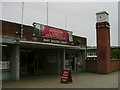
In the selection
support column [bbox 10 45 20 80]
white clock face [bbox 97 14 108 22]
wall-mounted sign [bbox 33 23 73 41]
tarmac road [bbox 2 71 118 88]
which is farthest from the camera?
white clock face [bbox 97 14 108 22]

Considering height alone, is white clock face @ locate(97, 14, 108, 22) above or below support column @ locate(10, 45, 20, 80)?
above

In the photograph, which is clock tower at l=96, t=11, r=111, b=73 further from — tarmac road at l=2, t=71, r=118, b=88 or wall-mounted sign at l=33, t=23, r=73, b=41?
tarmac road at l=2, t=71, r=118, b=88

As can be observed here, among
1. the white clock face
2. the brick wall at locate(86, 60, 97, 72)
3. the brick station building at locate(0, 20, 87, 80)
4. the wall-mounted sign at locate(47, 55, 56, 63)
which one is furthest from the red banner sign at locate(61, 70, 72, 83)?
the white clock face

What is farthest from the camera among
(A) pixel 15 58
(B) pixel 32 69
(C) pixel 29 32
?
(B) pixel 32 69

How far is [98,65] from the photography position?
19.4 m

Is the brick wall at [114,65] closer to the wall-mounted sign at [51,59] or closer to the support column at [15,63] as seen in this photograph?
the wall-mounted sign at [51,59]

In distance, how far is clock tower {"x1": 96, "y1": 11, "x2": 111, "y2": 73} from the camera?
1895 cm

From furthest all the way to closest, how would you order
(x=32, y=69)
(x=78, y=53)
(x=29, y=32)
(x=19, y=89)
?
(x=78, y=53)
(x=32, y=69)
(x=29, y=32)
(x=19, y=89)

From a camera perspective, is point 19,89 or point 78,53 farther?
point 78,53

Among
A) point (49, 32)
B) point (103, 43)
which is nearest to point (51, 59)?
point (49, 32)

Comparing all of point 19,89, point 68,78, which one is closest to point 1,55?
point 19,89

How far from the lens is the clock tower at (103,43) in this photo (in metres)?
19.0

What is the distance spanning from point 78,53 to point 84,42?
5.43 feet

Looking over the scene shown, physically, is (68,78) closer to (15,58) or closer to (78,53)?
(15,58)
